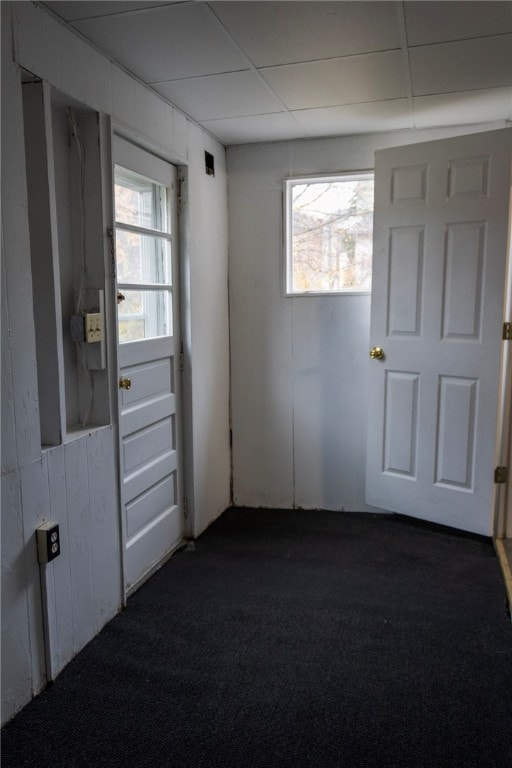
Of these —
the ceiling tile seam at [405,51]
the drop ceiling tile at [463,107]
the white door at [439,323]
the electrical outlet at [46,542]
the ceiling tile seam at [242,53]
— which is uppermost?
the drop ceiling tile at [463,107]

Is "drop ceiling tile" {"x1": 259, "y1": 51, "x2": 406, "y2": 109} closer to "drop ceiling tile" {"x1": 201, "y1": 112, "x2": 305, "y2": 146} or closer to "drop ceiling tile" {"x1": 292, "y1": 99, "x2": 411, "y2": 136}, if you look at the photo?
"drop ceiling tile" {"x1": 292, "y1": 99, "x2": 411, "y2": 136}

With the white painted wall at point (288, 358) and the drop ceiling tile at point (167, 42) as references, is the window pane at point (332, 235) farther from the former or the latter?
the drop ceiling tile at point (167, 42)

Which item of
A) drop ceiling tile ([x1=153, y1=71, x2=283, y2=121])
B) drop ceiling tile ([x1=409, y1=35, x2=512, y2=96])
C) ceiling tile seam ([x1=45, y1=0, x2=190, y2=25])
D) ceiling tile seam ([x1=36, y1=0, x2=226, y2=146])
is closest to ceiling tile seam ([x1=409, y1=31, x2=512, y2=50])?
drop ceiling tile ([x1=409, y1=35, x2=512, y2=96])

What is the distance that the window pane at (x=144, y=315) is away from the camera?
258cm

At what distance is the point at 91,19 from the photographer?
1.95 meters

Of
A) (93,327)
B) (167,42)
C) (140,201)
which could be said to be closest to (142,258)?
(140,201)

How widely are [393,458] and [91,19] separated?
2486mm

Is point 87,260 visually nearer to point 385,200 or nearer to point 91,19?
point 91,19

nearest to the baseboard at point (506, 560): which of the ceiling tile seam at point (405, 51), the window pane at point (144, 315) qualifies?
the window pane at point (144, 315)

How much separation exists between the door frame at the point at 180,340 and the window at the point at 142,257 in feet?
0.37

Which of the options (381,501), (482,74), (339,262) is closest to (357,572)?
(381,501)

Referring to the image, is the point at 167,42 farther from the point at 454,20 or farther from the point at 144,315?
the point at 144,315

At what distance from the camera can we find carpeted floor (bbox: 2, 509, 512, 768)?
1.73m

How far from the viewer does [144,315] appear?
276 cm
